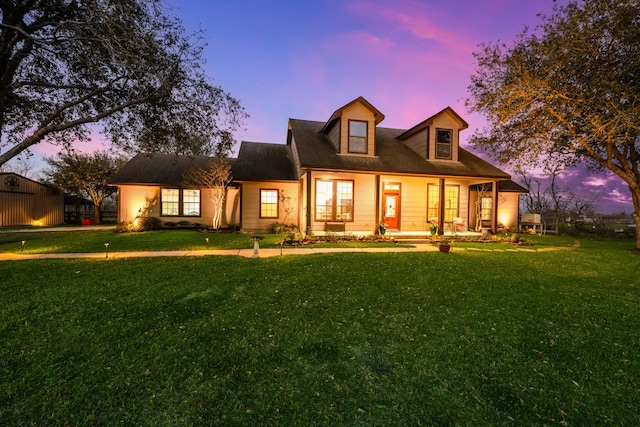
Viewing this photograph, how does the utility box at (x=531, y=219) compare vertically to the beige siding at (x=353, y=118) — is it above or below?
below

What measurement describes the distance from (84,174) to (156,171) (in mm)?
10306

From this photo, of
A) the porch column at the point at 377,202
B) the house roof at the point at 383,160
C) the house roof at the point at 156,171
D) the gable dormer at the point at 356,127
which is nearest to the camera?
the house roof at the point at 383,160

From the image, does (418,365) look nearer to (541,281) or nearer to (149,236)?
(541,281)

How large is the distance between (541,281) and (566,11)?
10.1 metres

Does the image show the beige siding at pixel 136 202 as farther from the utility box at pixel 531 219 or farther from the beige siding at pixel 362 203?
the utility box at pixel 531 219

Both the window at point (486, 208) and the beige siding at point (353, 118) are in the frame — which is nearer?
the beige siding at point (353, 118)

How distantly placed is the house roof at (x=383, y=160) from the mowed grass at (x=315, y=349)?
7507 mm

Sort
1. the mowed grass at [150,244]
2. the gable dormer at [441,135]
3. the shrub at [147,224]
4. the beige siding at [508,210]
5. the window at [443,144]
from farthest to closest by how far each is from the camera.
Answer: the beige siding at [508,210], the shrub at [147,224], the window at [443,144], the gable dormer at [441,135], the mowed grass at [150,244]

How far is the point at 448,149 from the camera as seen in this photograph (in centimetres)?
1527

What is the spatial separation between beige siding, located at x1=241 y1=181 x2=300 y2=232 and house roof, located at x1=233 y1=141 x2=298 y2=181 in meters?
0.40

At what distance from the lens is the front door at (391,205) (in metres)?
14.5

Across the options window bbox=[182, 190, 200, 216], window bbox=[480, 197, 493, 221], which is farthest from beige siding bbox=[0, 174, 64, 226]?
window bbox=[480, 197, 493, 221]

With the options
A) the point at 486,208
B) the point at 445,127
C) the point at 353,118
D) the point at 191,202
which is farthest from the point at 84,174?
the point at 486,208

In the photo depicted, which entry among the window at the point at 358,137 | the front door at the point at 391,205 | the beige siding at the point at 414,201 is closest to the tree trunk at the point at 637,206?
A: the beige siding at the point at 414,201
